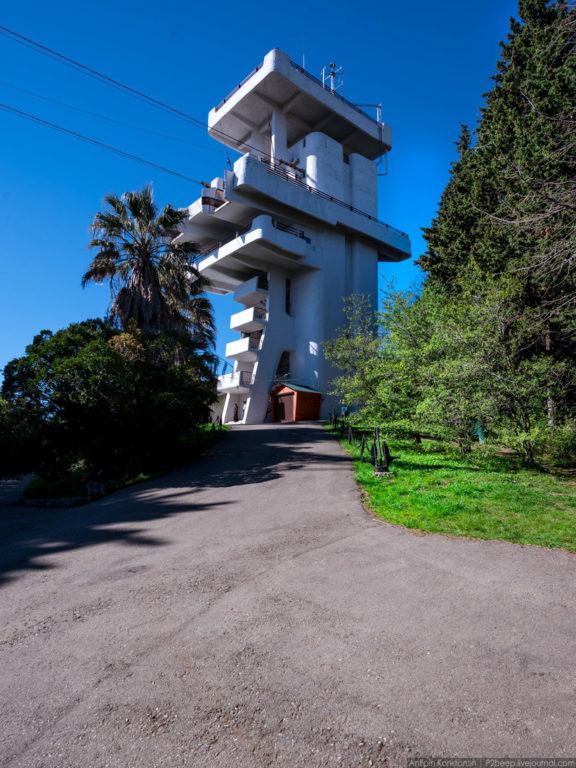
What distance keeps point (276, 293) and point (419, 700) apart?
30.8 m

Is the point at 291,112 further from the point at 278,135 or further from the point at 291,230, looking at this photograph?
the point at 291,230

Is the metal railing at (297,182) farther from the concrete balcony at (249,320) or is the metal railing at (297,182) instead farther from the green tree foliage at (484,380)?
the green tree foliage at (484,380)

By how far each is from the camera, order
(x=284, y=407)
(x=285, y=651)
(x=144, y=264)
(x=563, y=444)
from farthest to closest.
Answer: (x=284, y=407) → (x=144, y=264) → (x=563, y=444) → (x=285, y=651)

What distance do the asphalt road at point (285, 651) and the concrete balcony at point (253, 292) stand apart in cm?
2691

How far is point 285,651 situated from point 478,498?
5345 millimetres

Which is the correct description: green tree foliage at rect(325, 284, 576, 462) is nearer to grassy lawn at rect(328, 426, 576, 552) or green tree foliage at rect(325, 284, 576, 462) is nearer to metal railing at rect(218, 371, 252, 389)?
grassy lawn at rect(328, 426, 576, 552)

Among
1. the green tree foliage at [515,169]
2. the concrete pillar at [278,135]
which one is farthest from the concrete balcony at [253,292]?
the green tree foliage at [515,169]

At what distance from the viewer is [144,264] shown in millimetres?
17719

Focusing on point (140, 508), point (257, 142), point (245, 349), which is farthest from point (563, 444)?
point (257, 142)

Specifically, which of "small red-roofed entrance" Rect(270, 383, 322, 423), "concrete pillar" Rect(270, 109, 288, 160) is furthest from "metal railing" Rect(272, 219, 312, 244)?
"small red-roofed entrance" Rect(270, 383, 322, 423)

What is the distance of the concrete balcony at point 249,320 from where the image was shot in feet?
100

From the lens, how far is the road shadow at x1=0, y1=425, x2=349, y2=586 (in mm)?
6004

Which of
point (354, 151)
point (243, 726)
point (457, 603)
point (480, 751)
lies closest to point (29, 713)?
point (243, 726)

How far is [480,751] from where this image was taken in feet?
6.63
